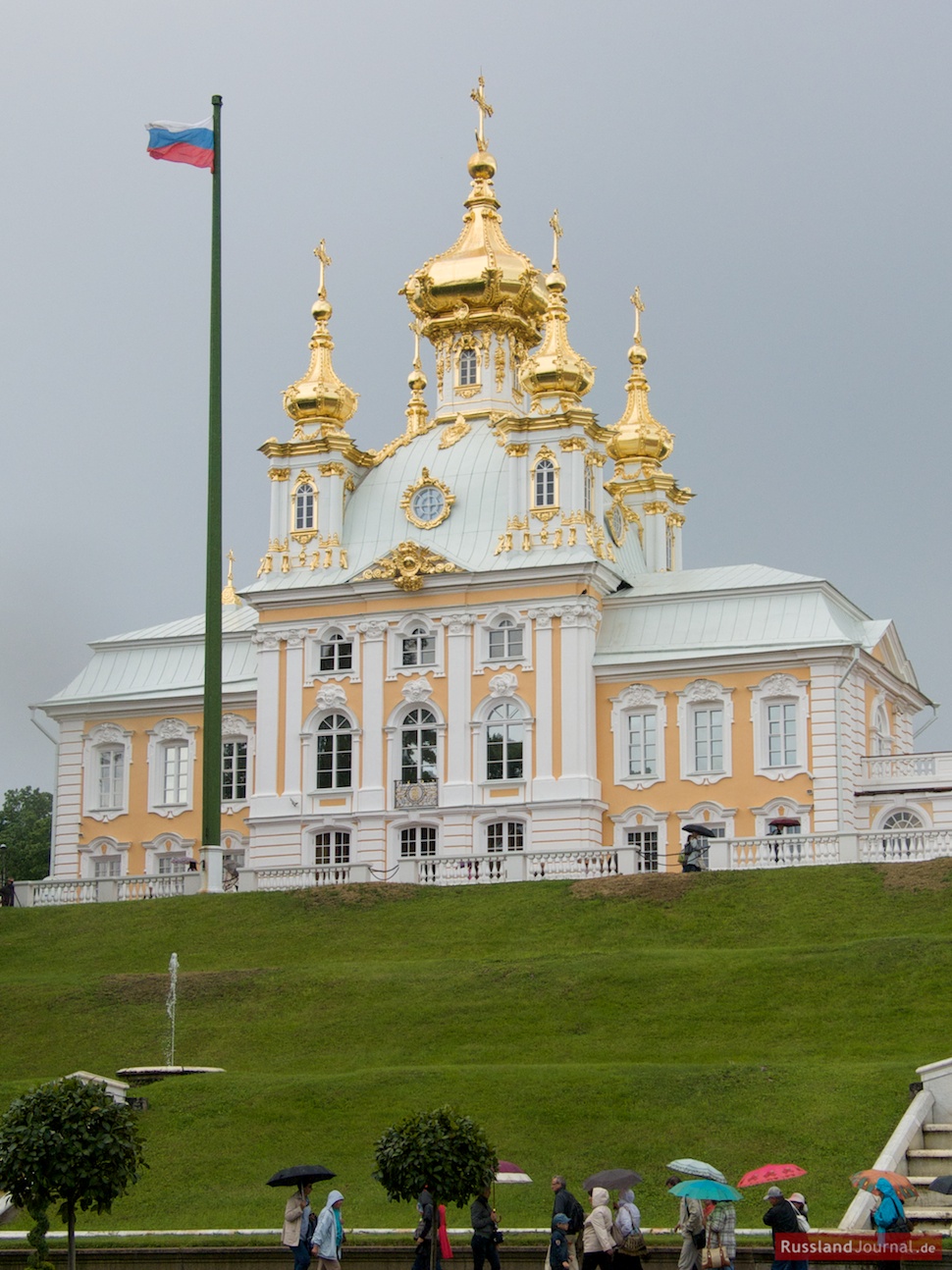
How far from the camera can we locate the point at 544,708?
5550 centimetres

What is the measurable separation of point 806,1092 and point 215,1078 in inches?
347

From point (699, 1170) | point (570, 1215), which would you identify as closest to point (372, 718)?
point (570, 1215)

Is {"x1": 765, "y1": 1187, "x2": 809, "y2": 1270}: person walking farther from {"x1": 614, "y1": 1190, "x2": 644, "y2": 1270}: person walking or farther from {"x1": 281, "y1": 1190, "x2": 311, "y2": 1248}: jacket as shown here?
{"x1": 281, "y1": 1190, "x2": 311, "y2": 1248}: jacket

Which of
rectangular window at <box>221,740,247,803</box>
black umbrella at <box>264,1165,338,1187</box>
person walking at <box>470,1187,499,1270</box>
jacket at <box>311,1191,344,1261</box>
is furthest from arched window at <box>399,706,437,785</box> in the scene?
jacket at <box>311,1191,344,1261</box>

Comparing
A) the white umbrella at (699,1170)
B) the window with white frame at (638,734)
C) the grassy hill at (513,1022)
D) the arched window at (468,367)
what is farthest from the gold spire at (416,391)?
the white umbrella at (699,1170)

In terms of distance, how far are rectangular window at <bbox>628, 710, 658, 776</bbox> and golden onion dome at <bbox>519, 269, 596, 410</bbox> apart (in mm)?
8851

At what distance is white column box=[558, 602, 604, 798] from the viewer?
180 ft

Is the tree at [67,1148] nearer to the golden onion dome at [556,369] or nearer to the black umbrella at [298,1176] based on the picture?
the black umbrella at [298,1176]

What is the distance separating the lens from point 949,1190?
2234 cm

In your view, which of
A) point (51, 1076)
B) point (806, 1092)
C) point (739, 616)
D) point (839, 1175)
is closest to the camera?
point (839, 1175)

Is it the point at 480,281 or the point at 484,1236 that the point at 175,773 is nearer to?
the point at 480,281

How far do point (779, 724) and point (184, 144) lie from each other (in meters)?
20.4

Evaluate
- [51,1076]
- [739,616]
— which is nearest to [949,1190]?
[51,1076]

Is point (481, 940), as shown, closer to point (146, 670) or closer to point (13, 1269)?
point (13, 1269)
